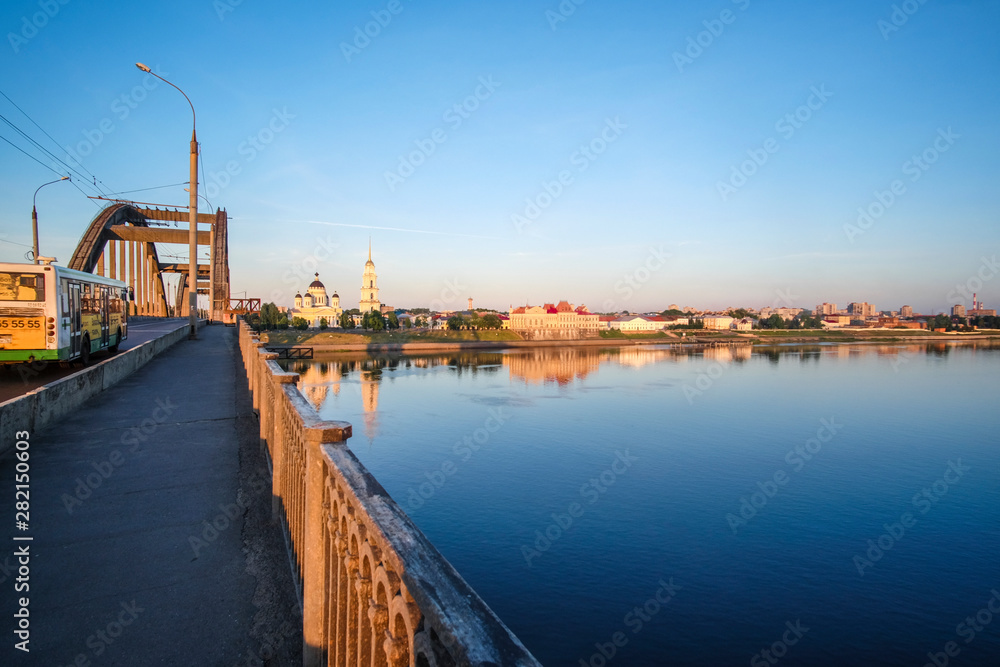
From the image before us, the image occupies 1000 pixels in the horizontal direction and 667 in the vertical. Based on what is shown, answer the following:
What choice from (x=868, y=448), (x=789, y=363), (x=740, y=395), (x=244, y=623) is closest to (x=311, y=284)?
(x=789, y=363)

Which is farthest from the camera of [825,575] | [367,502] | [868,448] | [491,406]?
[491,406]

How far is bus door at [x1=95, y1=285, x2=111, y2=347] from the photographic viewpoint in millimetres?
15550

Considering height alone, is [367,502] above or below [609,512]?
above

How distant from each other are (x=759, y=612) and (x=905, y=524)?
27.8 feet

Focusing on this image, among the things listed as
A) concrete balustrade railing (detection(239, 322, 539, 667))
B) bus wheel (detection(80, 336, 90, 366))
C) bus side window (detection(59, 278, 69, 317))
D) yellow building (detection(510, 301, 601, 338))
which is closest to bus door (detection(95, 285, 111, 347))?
bus wheel (detection(80, 336, 90, 366))

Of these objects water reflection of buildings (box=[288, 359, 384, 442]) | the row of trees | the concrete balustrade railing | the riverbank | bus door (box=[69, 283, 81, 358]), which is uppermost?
bus door (box=[69, 283, 81, 358])

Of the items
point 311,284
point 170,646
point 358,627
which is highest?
point 311,284

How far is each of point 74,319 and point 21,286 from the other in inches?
68.7

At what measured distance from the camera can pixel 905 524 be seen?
1744cm

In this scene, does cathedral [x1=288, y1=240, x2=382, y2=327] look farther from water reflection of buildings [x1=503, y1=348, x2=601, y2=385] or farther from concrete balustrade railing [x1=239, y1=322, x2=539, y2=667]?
concrete balustrade railing [x1=239, y1=322, x2=539, y2=667]

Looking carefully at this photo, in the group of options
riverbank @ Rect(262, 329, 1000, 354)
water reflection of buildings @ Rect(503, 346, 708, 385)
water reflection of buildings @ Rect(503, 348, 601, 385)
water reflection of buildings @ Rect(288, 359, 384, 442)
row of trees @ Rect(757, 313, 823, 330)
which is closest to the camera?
water reflection of buildings @ Rect(288, 359, 384, 442)

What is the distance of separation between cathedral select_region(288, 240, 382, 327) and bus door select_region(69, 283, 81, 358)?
134m

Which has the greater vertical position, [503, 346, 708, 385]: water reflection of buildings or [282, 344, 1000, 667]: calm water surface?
[503, 346, 708, 385]: water reflection of buildings

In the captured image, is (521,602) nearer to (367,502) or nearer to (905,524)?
(367,502)
